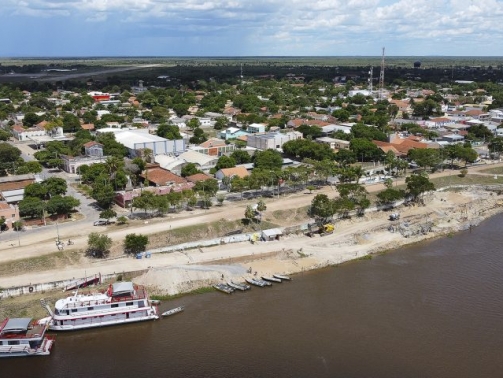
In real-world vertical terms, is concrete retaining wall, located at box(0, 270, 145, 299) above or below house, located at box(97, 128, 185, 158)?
below

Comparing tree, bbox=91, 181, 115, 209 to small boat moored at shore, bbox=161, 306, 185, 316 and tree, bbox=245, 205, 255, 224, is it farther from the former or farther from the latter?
small boat moored at shore, bbox=161, 306, 185, 316

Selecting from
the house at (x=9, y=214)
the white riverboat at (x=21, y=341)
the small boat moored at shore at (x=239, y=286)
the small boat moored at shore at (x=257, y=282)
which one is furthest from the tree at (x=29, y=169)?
the small boat moored at shore at (x=257, y=282)

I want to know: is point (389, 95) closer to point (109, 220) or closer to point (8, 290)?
point (109, 220)

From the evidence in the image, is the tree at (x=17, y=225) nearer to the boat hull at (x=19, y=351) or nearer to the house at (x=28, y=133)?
the boat hull at (x=19, y=351)

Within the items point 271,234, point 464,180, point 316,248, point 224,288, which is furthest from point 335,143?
point 224,288

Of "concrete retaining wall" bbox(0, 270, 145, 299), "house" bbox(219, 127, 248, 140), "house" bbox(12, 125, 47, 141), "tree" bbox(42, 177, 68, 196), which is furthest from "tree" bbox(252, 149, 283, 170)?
"house" bbox(12, 125, 47, 141)

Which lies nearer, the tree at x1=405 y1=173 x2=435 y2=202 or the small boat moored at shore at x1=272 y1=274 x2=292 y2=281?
the small boat moored at shore at x1=272 y1=274 x2=292 y2=281

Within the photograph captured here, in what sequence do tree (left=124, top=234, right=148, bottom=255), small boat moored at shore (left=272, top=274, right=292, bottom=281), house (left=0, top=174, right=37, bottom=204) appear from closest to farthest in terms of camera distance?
small boat moored at shore (left=272, top=274, right=292, bottom=281), tree (left=124, top=234, right=148, bottom=255), house (left=0, top=174, right=37, bottom=204)
